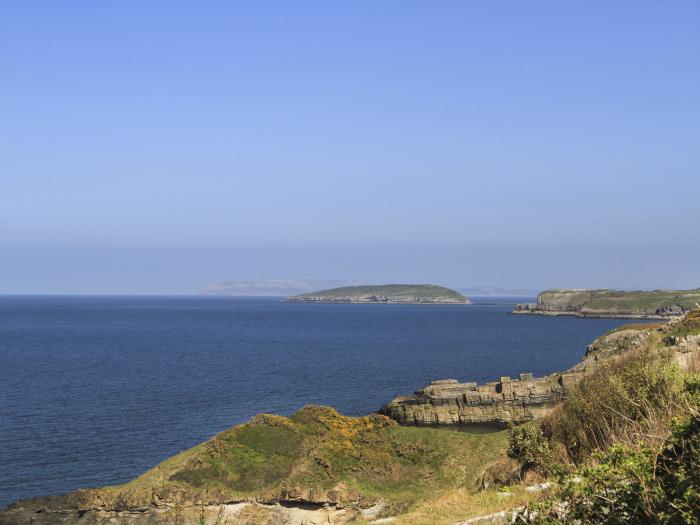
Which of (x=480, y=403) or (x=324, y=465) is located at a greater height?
(x=480, y=403)

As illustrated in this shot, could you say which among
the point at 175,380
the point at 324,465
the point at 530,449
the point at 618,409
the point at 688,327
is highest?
the point at 688,327

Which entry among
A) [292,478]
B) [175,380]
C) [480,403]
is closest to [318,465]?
[292,478]

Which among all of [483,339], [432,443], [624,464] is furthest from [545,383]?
[483,339]

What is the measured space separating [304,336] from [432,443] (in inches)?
5228

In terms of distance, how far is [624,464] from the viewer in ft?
47.2

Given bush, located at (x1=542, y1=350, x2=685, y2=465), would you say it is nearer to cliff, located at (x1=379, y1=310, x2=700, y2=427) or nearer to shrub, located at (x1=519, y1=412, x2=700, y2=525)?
shrub, located at (x1=519, y1=412, x2=700, y2=525)

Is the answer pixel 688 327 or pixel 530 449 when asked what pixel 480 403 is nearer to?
pixel 688 327

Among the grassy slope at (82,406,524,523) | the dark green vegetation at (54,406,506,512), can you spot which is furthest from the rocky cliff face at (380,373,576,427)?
the grassy slope at (82,406,524,523)

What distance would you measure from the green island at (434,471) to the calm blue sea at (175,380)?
879 cm

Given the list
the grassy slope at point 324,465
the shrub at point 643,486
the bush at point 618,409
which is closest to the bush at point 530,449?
the bush at point 618,409

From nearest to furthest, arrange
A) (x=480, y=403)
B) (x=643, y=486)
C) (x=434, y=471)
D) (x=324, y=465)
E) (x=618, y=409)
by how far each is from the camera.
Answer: (x=643, y=486) → (x=618, y=409) → (x=324, y=465) → (x=434, y=471) → (x=480, y=403)

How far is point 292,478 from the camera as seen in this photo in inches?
1623

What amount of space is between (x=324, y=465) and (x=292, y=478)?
2.51 meters

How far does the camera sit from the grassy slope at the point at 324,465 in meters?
39.2
